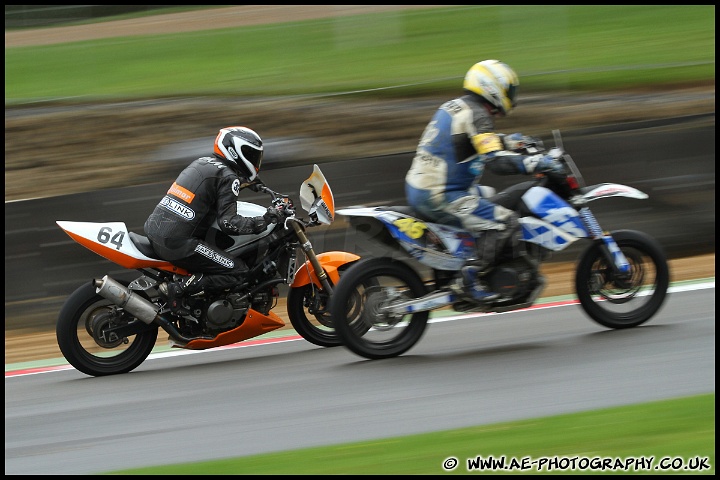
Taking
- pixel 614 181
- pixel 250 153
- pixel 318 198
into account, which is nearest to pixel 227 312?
pixel 318 198

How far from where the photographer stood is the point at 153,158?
1342 centimetres

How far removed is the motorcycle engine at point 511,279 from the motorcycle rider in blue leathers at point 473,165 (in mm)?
54

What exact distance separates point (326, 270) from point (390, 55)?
383 inches

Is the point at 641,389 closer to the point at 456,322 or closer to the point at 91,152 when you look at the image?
the point at 456,322

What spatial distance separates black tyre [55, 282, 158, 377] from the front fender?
117cm

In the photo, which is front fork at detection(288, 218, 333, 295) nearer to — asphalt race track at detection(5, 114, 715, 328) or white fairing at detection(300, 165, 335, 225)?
white fairing at detection(300, 165, 335, 225)

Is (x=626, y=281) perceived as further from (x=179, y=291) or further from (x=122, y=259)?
(x=122, y=259)

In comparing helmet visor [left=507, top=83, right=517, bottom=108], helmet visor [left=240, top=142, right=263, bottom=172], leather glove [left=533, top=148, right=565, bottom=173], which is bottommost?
leather glove [left=533, top=148, right=565, bottom=173]

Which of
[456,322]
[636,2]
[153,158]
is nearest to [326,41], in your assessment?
[153,158]

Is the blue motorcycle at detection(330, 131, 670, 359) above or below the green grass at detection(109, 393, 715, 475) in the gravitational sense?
above

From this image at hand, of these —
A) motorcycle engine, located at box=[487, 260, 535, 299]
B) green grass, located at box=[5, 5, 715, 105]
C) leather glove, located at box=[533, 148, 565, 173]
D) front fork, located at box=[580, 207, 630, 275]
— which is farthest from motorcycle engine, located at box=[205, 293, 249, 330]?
green grass, located at box=[5, 5, 715, 105]

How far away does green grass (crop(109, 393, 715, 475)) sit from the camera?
5012 mm

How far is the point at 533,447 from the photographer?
521 centimetres

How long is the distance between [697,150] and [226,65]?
9.46 metres
